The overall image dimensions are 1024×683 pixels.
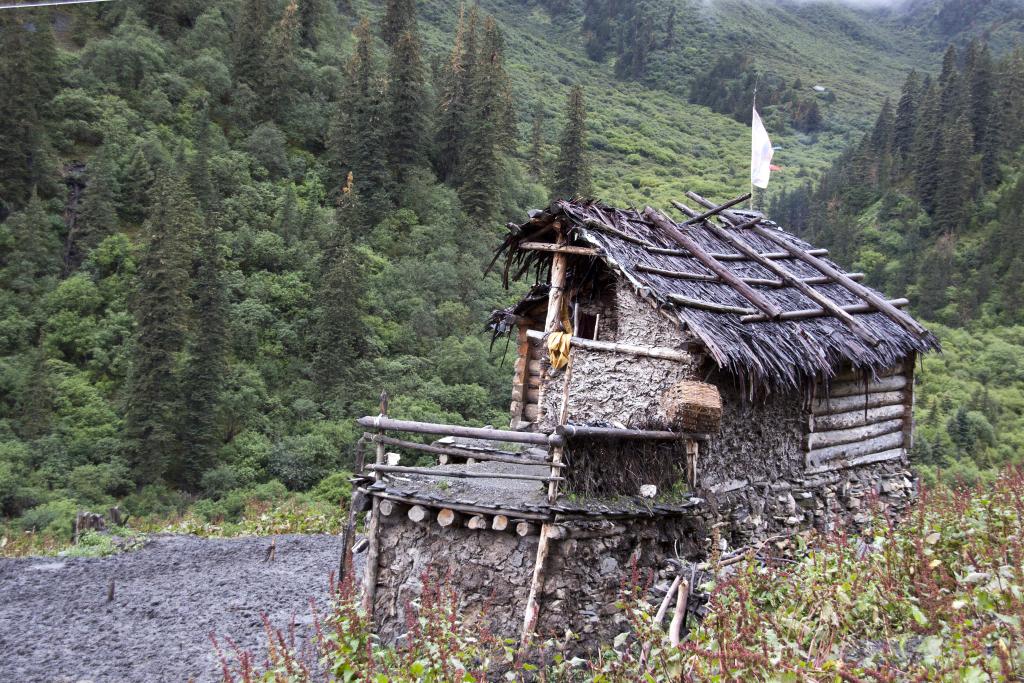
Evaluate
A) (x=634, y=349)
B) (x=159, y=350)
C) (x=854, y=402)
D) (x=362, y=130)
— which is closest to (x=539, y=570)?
(x=634, y=349)

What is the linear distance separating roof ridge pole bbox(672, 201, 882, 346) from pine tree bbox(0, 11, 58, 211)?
909 inches

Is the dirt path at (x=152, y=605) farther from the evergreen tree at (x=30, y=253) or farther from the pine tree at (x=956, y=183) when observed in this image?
the pine tree at (x=956, y=183)

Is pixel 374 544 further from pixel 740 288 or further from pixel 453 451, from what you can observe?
pixel 740 288

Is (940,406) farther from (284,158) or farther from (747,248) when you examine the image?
(284,158)

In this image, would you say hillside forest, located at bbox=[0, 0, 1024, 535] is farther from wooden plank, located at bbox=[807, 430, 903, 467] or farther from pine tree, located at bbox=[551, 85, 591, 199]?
wooden plank, located at bbox=[807, 430, 903, 467]

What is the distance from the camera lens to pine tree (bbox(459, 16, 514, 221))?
34188 millimetres

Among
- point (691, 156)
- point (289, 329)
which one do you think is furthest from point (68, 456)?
point (691, 156)

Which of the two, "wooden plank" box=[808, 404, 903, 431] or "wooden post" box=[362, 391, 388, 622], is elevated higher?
"wooden plank" box=[808, 404, 903, 431]

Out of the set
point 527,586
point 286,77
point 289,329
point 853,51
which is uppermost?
point 853,51

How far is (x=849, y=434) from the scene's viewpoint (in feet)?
40.0

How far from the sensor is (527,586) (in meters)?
8.77

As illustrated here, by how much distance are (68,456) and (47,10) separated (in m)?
21.8

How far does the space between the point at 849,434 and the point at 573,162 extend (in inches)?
996

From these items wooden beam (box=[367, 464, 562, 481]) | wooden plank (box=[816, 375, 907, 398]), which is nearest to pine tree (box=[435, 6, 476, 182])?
wooden plank (box=[816, 375, 907, 398])
